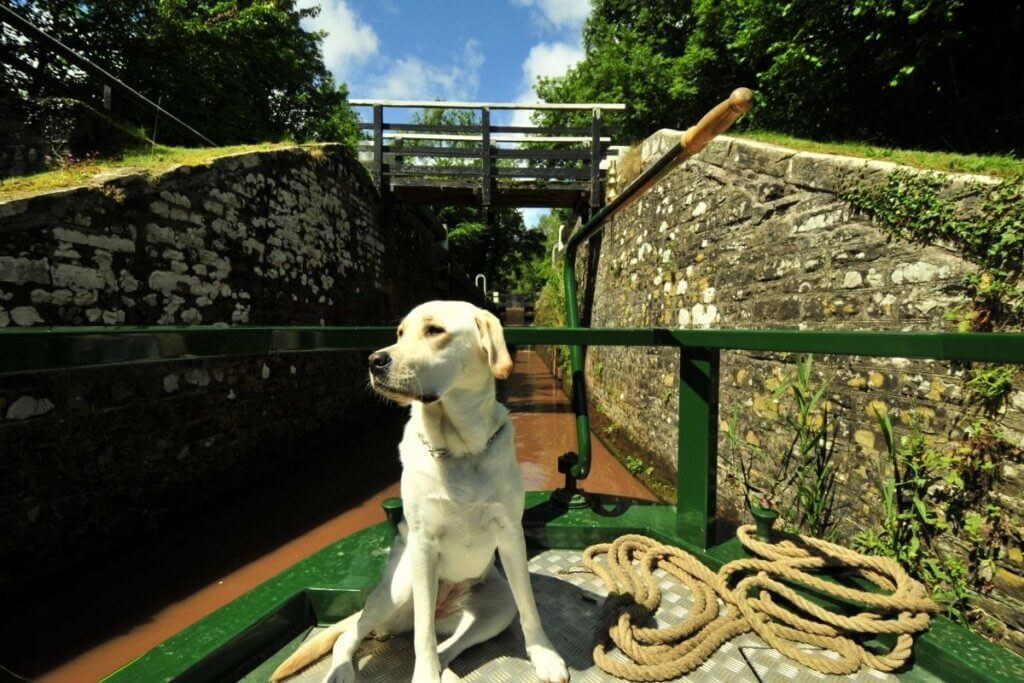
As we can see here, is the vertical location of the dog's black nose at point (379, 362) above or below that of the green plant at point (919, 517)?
above

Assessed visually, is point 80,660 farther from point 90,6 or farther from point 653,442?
point 90,6

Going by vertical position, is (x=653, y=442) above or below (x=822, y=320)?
below

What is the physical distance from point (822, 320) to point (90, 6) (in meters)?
14.4

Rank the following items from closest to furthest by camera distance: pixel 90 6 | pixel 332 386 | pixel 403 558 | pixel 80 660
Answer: pixel 403 558
pixel 80 660
pixel 332 386
pixel 90 6

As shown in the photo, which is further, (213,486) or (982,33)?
(982,33)

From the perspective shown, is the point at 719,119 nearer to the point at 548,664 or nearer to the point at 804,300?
the point at 548,664

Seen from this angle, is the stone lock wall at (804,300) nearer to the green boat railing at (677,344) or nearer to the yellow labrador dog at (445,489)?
the green boat railing at (677,344)

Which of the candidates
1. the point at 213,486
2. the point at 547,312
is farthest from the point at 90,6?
the point at 547,312

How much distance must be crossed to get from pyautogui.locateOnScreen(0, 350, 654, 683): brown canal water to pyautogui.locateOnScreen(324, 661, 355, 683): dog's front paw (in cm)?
243

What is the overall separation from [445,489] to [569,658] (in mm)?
723

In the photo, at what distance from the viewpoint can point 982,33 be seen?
18.6 ft

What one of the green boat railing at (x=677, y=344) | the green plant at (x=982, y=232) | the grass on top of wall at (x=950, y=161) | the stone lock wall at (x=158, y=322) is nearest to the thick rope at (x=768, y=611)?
the green boat railing at (x=677, y=344)

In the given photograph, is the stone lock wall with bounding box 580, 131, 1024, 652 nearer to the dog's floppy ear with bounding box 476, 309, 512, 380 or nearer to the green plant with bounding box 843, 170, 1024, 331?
the green plant with bounding box 843, 170, 1024, 331

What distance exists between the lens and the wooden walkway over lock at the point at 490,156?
9016 mm
